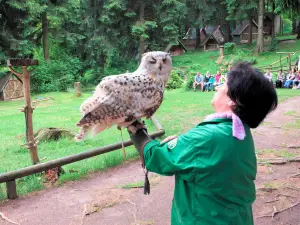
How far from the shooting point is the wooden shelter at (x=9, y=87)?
21016mm

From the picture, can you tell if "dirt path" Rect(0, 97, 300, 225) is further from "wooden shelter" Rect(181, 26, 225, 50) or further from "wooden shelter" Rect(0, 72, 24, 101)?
"wooden shelter" Rect(181, 26, 225, 50)

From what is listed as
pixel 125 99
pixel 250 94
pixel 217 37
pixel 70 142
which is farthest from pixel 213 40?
pixel 250 94

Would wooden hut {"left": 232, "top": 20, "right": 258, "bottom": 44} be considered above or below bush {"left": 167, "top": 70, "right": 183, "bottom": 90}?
above

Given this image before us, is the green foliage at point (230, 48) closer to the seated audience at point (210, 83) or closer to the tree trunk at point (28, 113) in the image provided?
the seated audience at point (210, 83)

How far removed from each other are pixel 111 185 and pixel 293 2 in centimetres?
1037

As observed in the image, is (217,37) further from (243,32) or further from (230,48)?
(230,48)

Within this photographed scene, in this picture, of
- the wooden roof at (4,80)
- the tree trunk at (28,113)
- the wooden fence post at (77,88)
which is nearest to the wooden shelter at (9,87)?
the wooden roof at (4,80)

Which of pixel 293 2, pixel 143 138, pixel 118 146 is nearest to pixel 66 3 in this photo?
pixel 293 2

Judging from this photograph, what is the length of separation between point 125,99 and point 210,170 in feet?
2.32

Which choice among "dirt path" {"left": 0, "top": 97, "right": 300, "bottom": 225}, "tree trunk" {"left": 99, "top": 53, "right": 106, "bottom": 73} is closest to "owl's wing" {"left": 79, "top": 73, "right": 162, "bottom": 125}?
"dirt path" {"left": 0, "top": 97, "right": 300, "bottom": 225}

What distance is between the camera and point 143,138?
169cm

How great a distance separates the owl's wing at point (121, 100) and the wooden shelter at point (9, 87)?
20.7 metres

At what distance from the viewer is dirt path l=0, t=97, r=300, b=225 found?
3.67 m

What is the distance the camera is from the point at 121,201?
4.07 metres
